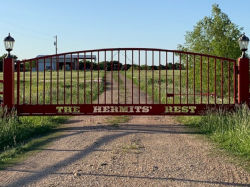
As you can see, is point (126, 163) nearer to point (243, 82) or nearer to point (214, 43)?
point (243, 82)

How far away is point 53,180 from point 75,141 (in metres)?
3.04

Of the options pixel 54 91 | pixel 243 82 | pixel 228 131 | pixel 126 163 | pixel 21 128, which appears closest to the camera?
pixel 126 163

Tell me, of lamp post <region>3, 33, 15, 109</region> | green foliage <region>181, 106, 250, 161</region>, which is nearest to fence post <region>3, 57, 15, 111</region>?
lamp post <region>3, 33, 15, 109</region>

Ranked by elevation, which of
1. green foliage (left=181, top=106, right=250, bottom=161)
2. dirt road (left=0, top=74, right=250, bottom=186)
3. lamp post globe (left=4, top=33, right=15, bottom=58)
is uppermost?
lamp post globe (left=4, top=33, right=15, bottom=58)

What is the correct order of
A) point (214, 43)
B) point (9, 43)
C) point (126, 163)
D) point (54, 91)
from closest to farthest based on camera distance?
point (126, 163) < point (9, 43) < point (214, 43) < point (54, 91)

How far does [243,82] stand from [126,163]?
5.90 metres

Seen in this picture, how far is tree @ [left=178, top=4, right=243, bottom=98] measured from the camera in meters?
16.2

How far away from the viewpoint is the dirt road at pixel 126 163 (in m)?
4.96

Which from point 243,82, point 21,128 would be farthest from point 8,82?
point 243,82

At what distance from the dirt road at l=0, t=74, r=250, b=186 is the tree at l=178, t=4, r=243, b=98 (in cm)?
776

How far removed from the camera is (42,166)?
229 inches

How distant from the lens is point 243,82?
10453 mm

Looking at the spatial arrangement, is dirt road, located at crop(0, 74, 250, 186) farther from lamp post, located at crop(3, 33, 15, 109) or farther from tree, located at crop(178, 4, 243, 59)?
tree, located at crop(178, 4, 243, 59)

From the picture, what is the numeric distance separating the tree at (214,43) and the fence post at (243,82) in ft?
17.3
